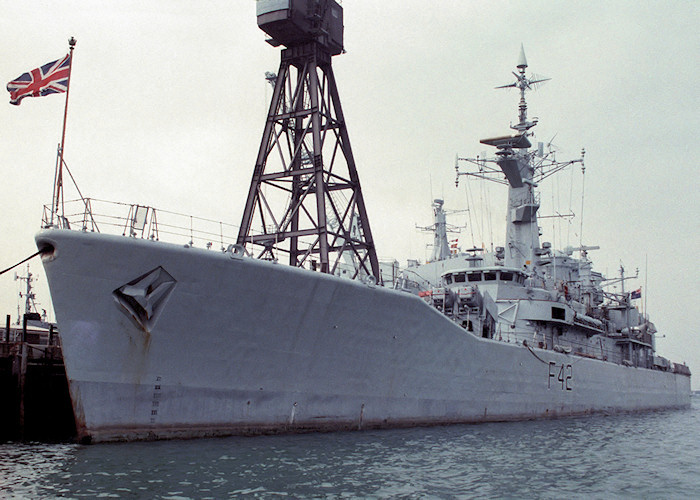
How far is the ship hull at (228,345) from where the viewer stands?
1063 centimetres

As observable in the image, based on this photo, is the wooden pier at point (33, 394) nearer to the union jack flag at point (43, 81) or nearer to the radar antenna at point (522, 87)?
the union jack flag at point (43, 81)

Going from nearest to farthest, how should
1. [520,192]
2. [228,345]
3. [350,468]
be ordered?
[350,468], [228,345], [520,192]

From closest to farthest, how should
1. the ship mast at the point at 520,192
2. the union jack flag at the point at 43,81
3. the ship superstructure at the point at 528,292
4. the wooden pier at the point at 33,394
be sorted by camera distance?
the union jack flag at the point at 43,81 → the wooden pier at the point at 33,394 → the ship superstructure at the point at 528,292 → the ship mast at the point at 520,192

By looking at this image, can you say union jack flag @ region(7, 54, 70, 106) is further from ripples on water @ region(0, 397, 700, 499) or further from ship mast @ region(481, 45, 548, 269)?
ship mast @ region(481, 45, 548, 269)

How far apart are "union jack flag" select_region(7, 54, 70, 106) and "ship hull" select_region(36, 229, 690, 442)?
304cm

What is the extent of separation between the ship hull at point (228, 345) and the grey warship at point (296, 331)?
2 cm

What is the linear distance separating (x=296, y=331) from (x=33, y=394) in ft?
19.7

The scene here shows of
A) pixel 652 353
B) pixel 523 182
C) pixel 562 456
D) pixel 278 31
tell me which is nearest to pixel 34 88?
pixel 278 31

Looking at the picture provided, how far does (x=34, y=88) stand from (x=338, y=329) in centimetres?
723

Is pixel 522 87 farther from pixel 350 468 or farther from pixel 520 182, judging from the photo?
pixel 350 468

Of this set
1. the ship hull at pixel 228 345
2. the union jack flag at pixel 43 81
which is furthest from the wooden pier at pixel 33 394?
the union jack flag at pixel 43 81

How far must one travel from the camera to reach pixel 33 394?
13.8m

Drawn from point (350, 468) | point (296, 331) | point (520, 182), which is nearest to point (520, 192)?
point (520, 182)

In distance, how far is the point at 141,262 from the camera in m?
10.8
